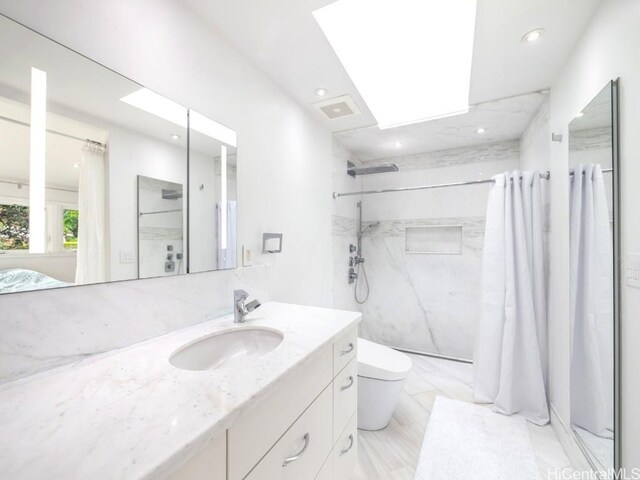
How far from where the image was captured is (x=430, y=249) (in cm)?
312

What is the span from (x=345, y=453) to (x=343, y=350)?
476 mm

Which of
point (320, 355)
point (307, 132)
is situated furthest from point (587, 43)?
point (320, 355)

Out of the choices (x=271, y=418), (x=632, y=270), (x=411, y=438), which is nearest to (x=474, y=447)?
(x=411, y=438)

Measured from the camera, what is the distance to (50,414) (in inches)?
23.0

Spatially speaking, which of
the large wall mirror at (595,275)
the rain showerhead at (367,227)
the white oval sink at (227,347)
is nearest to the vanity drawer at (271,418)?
the white oval sink at (227,347)

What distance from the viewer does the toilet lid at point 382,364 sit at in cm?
174

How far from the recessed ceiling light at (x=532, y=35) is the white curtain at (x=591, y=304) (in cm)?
71

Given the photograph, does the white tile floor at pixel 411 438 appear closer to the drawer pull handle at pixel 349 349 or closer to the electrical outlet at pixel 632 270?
the drawer pull handle at pixel 349 349

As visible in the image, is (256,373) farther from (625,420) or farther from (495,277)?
(495,277)

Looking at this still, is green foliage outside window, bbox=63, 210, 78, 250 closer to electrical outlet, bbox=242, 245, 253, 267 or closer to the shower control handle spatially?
electrical outlet, bbox=242, 245, 253, 267

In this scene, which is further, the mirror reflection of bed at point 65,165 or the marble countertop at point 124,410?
the mirror reflection of bed at point 65,165

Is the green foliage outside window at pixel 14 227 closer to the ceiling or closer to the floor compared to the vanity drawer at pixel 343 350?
closer to the ceiling

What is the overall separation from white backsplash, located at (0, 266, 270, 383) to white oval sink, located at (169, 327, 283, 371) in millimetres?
158

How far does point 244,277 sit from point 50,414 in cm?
99
